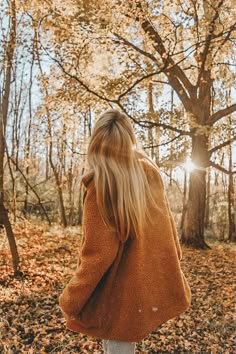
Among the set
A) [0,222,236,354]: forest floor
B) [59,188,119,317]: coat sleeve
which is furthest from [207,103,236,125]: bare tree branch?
[59,188,119,317]: coat sleeve

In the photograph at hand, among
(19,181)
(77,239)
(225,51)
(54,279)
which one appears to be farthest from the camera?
(19,181)

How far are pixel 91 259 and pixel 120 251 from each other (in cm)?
18

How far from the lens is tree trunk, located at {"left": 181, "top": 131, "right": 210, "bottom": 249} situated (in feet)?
39.7

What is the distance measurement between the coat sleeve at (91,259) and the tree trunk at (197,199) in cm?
1018

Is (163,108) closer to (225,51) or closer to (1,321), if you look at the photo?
(225,51)

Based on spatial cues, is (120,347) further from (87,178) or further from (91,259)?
(87,178)

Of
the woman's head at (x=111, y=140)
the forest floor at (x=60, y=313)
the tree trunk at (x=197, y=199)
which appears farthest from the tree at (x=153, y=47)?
the woman's head at (x=111, y=140)

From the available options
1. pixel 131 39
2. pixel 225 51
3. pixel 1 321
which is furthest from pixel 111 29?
pixel 1 321

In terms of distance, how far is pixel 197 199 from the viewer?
1238cm

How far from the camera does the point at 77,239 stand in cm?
1242

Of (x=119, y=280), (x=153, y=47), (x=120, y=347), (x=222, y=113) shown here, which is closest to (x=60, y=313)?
(x=120, y=347)

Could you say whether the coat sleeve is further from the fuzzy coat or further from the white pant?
the white pant

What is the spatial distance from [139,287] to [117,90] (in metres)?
8.68

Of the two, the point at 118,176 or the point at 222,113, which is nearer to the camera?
the point at 118,176
